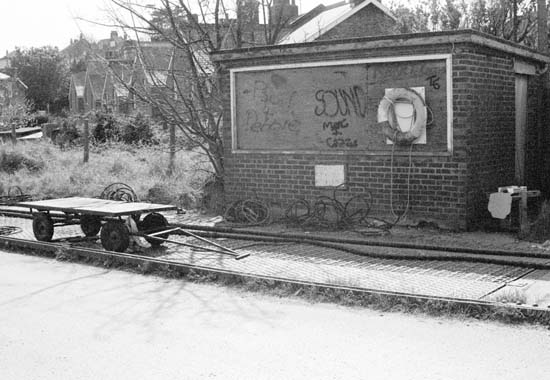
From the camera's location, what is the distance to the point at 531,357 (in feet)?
17.9

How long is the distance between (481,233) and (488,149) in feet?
5.13

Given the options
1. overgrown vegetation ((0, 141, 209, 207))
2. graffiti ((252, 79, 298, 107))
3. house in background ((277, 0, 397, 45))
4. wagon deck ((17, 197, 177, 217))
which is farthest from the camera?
house in background ((277, 0, 397, 45))

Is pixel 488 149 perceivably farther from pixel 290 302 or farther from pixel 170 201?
pixel 170 201

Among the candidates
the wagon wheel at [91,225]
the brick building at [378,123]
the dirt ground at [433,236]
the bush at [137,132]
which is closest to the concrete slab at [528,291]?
the dirt ground at [433,236]

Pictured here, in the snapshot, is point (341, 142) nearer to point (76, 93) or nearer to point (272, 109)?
point (272, 109)

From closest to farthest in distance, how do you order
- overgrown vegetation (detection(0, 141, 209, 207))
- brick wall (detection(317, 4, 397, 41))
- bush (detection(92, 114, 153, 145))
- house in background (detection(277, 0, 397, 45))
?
1. overgrown vegetation (detection(0, 141, 209, 207))
2. house in background (detection(277, 0, 397, 45))
3. bush (detection(92, 114, 153, 145))
4. brick wall (detection(317, 4, 397, 41))

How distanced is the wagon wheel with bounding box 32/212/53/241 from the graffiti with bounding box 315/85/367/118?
190 inches

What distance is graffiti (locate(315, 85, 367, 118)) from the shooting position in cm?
1206

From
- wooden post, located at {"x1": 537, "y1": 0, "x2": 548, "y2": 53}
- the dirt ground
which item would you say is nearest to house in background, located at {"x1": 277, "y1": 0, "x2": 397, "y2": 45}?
wooden post, located at {"x1": 537, "y1": 0, "x2": 548, "y2": 53}

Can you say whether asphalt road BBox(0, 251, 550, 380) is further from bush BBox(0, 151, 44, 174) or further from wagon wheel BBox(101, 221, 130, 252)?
bush BBox(0, 151, 44, 174)

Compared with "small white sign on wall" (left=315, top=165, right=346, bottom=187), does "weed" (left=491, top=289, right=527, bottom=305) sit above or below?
below

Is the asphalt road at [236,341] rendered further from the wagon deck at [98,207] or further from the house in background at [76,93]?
the house in background at [76,93]

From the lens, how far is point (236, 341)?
612 centimetres

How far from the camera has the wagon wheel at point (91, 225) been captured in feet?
38.7
